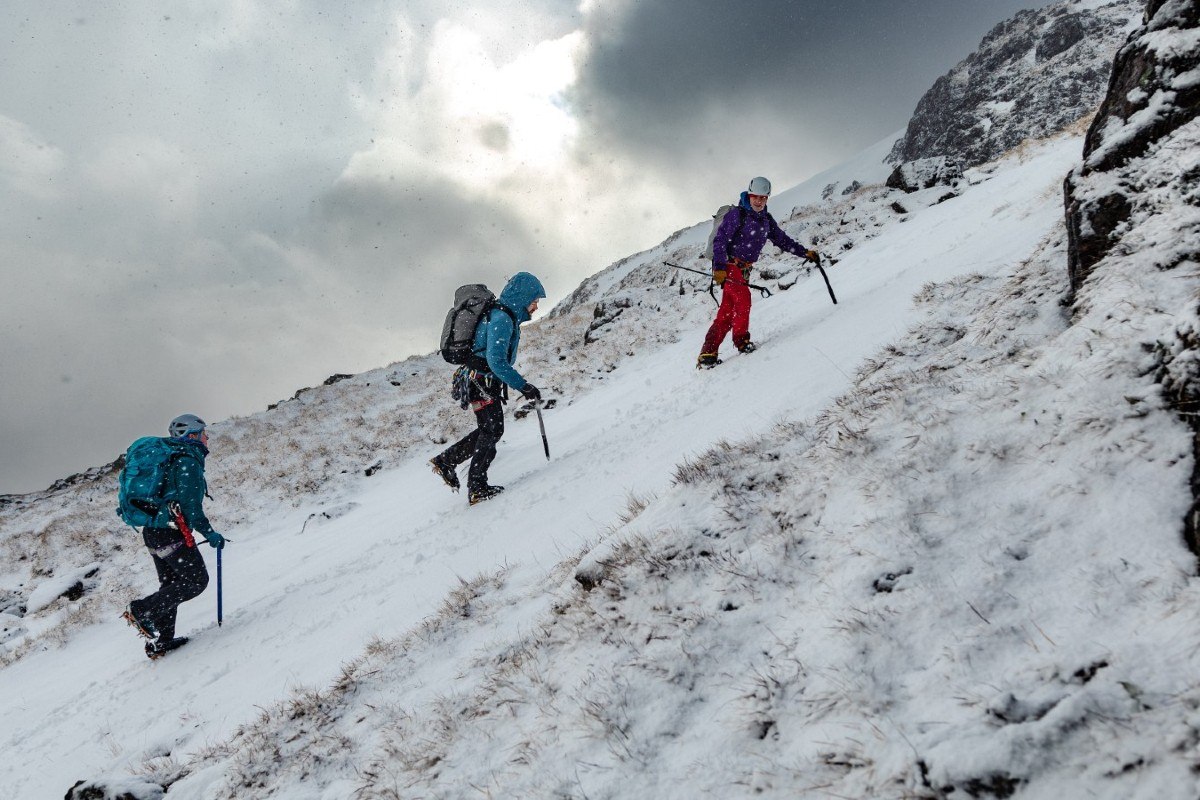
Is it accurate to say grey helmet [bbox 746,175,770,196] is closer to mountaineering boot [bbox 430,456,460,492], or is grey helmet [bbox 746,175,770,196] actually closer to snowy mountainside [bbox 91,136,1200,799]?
snowy mountainside [bbox 91,136,1200,799]

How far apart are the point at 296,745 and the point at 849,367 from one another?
576cm

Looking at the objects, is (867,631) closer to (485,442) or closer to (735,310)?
(485,442)

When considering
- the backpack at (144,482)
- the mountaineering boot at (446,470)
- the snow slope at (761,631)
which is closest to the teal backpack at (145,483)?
the backpack at (144,482)

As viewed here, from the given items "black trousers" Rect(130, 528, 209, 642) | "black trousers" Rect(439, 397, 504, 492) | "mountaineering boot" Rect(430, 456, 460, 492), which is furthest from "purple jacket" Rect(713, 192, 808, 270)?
"black trousers" Rect(130, 528, 209, 642)

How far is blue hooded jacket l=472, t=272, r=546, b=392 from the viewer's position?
25.6ft

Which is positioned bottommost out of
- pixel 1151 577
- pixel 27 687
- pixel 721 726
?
pixel 721 726

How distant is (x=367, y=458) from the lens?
17312 millimetres

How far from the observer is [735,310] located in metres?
9.55

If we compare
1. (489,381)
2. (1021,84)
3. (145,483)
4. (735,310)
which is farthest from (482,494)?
(1021,84)

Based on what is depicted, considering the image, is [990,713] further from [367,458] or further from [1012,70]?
[1012,70]

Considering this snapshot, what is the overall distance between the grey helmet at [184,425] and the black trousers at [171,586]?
4.05ft

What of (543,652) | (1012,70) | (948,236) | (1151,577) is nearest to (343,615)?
(543,652)

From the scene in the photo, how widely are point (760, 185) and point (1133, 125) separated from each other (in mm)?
5404

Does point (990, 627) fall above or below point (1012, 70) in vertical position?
below
